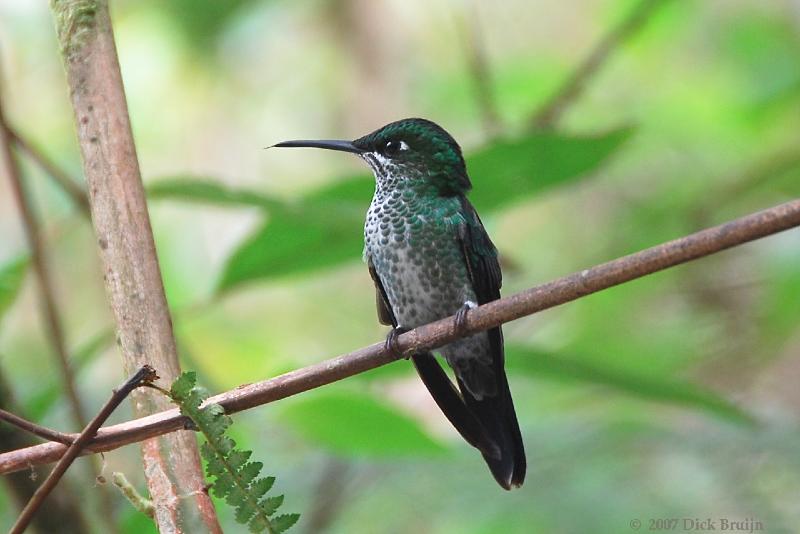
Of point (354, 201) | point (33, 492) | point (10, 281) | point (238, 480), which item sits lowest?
point (33, 492)

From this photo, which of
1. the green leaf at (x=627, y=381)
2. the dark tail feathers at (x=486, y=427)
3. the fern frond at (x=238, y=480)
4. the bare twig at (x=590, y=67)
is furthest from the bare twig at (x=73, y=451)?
the bare twig at (x=590, y=67)

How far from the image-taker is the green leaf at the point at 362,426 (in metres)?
2.63

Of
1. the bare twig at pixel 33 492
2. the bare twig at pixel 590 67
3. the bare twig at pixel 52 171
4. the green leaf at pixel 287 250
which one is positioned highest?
the bare twig at pixel 52 171

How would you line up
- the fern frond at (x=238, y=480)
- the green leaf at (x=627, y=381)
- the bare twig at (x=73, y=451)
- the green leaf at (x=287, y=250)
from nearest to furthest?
the bare twig at (x=73, y=451) < the fern frond at (x=238, y=480) < the green leaf at (x=627, y=381) < the green leaf at (x=287, y=250)

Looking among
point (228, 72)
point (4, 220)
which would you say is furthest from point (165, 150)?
point (4, 220)

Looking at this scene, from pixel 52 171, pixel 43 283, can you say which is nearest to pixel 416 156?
pixel 52 171

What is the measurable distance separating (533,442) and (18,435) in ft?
7.63

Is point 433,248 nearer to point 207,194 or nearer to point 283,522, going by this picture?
point 207,194

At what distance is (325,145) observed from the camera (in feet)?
9.27

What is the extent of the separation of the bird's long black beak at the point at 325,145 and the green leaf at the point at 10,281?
Answer: 697 millimetres

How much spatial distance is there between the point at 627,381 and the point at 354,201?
2.94ft

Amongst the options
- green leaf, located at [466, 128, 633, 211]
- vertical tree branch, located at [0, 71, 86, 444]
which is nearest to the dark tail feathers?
green leaf, located at [466, 128, 633, 211]

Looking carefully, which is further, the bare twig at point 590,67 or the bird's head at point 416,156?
the bare twig at point 590,67

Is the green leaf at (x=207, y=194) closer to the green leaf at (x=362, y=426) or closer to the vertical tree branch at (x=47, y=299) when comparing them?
the vertical tree branch at (x=47, y=299)
